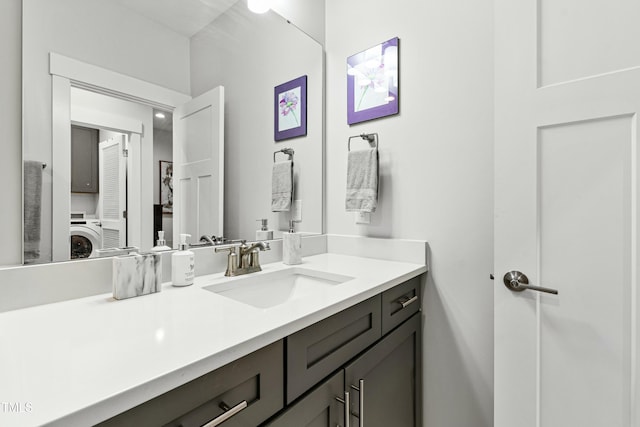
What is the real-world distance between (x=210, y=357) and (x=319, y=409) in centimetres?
38

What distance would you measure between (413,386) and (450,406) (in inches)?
7.0

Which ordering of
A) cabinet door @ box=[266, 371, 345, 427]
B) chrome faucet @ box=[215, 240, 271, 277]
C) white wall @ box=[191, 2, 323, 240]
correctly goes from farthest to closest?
white wall @ box=[191, 2, 323, 240] < chrome faucet @ box=[215, 240, 271, 277] < cabinet door @ box=[266, 371, 345, 427]

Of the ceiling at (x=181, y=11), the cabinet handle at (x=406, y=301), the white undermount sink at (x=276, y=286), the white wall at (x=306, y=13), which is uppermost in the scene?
the white wall at (x=306, y=13)

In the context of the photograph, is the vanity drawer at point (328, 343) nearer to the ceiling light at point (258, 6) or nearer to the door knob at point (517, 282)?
the door knob at point (517, 282)

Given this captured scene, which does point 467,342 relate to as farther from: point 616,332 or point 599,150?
point 599,150

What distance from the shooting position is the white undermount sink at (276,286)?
1.04 m

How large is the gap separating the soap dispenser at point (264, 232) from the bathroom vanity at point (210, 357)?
A: 27 cm

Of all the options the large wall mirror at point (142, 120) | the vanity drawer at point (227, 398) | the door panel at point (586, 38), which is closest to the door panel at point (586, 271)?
the door panel at point (586, 38)

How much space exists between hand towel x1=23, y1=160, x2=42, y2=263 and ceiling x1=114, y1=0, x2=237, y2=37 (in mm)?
579

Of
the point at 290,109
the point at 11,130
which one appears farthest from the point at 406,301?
the point at 11,130

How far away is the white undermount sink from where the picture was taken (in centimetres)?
104

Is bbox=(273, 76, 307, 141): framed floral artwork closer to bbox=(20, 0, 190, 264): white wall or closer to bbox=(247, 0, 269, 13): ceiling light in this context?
bbox=(247, 0, 269, 13): ceiling light

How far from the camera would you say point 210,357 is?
1.64ft

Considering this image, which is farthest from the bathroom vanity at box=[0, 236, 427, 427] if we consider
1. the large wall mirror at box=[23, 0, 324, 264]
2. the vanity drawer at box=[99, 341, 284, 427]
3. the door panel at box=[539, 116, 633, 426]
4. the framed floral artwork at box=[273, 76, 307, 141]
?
the framed floral artwork at box=[273, 76, 307, 141]
